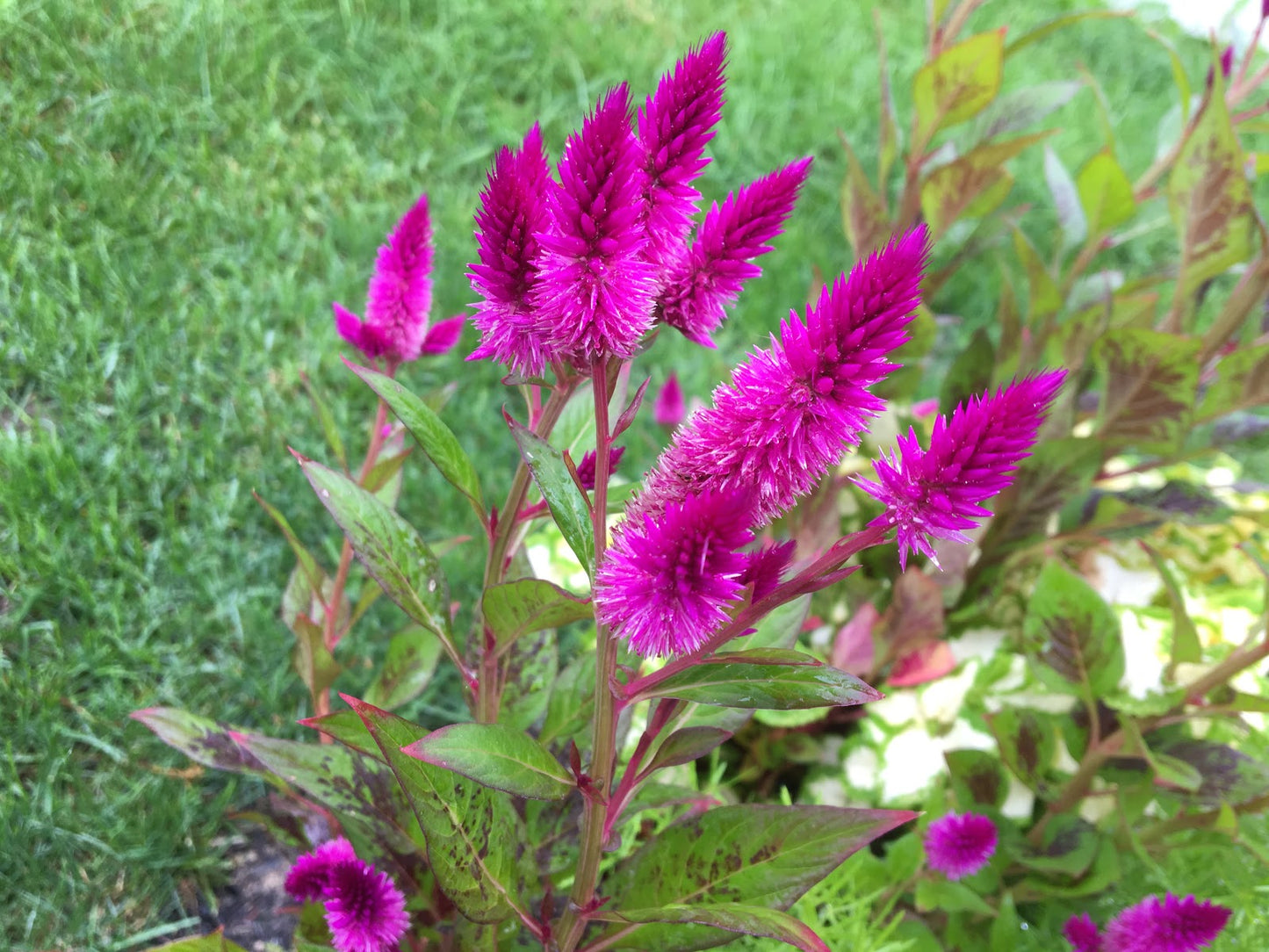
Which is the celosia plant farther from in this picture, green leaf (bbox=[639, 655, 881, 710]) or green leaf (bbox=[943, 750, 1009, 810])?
green leaf (bbox=[943, 750, 1009, 810])

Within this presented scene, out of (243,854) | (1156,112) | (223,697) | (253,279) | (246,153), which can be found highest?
(246,153)

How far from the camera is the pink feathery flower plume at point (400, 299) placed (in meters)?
1.21

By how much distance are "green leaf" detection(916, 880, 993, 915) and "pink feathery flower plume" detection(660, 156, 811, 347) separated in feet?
3.72

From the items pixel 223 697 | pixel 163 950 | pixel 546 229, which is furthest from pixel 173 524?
pixel 546 229

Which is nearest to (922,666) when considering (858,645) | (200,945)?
(858,645)

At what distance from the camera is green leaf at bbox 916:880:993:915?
1.55 m

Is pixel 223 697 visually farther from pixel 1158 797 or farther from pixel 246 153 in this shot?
pixel 1158 797

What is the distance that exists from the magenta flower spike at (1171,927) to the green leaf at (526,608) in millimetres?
962

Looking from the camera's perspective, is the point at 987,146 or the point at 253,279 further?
the point at 253,279

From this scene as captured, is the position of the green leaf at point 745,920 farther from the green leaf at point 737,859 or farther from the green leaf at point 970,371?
the green leaf at point 970,371

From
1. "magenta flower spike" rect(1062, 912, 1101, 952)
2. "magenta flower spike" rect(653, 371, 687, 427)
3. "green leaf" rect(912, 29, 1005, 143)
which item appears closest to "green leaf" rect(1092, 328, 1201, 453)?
"green leaf" rect(912, 29, 1005, 143)

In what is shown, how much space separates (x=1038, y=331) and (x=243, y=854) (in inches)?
79.1

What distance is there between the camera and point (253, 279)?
249cm

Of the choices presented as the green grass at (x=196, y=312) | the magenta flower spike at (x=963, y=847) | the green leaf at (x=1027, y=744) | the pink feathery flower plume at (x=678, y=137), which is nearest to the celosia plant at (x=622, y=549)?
the pink feathery flower plume at (x=678, y=137)
